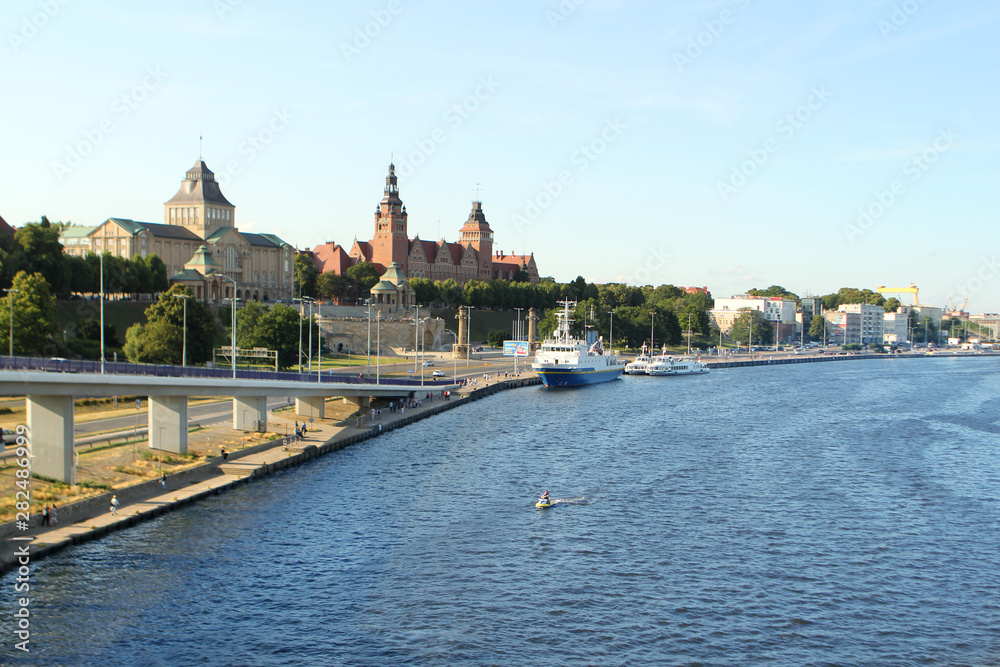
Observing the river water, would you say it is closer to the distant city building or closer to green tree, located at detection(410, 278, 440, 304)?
the distant city building

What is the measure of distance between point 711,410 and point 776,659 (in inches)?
2762

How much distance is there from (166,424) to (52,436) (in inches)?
417

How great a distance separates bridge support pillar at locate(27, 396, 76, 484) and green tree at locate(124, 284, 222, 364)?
38.9m

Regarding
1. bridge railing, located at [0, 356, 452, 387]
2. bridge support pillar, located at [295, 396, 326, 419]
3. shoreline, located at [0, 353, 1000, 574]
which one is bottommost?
shoreline, located at [0, 353, 1000, 574]

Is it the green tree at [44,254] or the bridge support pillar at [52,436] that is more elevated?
the green tree at [44,254]

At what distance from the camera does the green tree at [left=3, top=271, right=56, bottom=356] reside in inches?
3073

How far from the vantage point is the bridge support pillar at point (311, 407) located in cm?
7931

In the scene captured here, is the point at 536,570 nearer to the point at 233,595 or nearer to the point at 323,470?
the point at 233,595

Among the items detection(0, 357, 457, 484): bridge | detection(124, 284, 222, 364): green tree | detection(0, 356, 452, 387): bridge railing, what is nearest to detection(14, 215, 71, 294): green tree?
detection(124, 284, 222, 364): green tree

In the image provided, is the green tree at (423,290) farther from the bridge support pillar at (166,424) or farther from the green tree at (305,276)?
the bridge support pillar at (166,424)

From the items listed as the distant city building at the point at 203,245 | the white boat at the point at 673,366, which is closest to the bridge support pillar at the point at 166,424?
the distant city building at the point at 203,245

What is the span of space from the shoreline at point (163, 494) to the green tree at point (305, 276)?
113m

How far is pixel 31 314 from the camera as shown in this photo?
7938cm

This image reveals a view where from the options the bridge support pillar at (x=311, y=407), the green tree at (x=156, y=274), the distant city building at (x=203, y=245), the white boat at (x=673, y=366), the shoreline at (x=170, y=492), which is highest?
the distant city building at (x=203, y=245)
